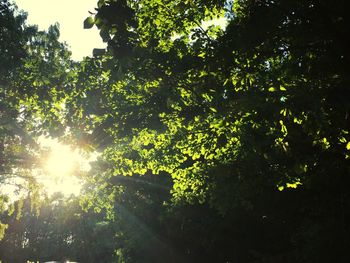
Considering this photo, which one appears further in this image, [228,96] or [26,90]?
[26,90]

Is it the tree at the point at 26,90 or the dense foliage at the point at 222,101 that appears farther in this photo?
the tree at the point at 26,90

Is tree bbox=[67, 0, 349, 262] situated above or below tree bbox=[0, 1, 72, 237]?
below

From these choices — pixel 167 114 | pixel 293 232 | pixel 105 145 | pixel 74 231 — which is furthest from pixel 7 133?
pixel 74 231

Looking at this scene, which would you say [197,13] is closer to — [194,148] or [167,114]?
[167,114]

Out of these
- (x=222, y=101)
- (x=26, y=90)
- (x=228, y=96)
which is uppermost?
(x=26, y=90)

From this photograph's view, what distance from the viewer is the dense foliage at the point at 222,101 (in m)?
4.58

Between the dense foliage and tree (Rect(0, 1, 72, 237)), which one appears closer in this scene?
the dense foliage

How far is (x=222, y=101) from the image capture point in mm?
5789

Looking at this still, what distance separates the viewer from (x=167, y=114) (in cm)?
743

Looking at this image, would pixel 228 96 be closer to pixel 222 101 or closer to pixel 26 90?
pixel 222 101

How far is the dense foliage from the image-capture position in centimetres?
458

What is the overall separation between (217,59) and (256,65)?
2.45ft

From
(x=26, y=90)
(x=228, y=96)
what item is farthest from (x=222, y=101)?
(x=26, y=90)

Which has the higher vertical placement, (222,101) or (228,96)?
(228,96)
